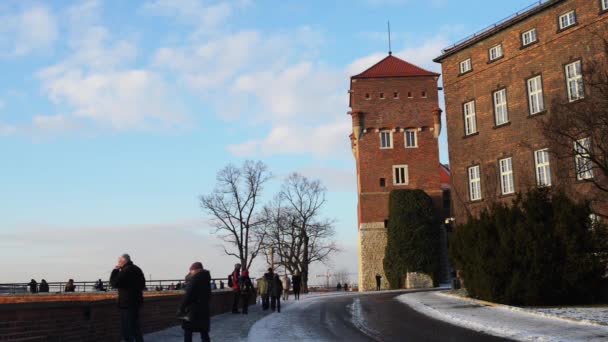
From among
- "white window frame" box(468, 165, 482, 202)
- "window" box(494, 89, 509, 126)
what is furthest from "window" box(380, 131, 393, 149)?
"window" box(494, 89, 509, 126)

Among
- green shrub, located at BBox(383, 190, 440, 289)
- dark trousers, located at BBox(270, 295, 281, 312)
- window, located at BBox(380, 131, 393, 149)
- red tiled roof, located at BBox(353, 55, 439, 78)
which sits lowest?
dark trousers, located at BBox(270, 295, 281, 312)

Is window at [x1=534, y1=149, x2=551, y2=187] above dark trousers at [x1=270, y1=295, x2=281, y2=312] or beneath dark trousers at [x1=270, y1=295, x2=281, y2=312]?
above

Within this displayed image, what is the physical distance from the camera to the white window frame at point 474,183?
3625 cm

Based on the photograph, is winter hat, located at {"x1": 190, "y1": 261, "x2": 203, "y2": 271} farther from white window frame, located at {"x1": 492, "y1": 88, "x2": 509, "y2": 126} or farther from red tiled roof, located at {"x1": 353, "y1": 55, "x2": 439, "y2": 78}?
red tiled roof, located at {"x1": 353, "y1": 55, "x2": 439, "y2": 78}

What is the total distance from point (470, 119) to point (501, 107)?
97.2 inches

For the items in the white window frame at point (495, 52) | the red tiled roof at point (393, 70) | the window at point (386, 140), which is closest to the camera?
the white window frame at point (495, 52)

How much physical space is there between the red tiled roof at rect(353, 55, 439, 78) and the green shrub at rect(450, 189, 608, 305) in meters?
37.7

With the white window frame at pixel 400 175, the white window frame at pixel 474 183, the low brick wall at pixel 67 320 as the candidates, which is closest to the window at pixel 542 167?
the white window frame at pixel 474 183

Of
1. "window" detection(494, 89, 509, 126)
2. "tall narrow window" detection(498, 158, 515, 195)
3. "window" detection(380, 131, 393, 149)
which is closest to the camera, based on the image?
"tall narrow window" detection(498, 158, 515, 195)

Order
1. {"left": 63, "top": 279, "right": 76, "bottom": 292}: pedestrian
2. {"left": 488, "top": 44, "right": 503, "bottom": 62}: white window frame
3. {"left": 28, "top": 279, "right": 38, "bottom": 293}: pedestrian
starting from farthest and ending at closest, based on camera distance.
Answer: {"left": 28, "top": 279, "right": 38, "bottom": 293}: pedestrian, {"left": 63, "top": 279, "right": 76, "bottom": 292}: pedestrian, {"left": 488, "top": 44, "right": 503, "bottom": 62}: white window frame

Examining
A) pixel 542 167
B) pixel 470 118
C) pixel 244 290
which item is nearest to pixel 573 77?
pixel 542 167

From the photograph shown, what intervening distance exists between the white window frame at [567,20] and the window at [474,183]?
8971 millimetres

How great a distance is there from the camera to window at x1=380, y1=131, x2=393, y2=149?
57812 mm

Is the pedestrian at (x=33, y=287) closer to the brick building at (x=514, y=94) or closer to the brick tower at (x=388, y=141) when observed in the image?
the brick tower at (x=388, y=141)
